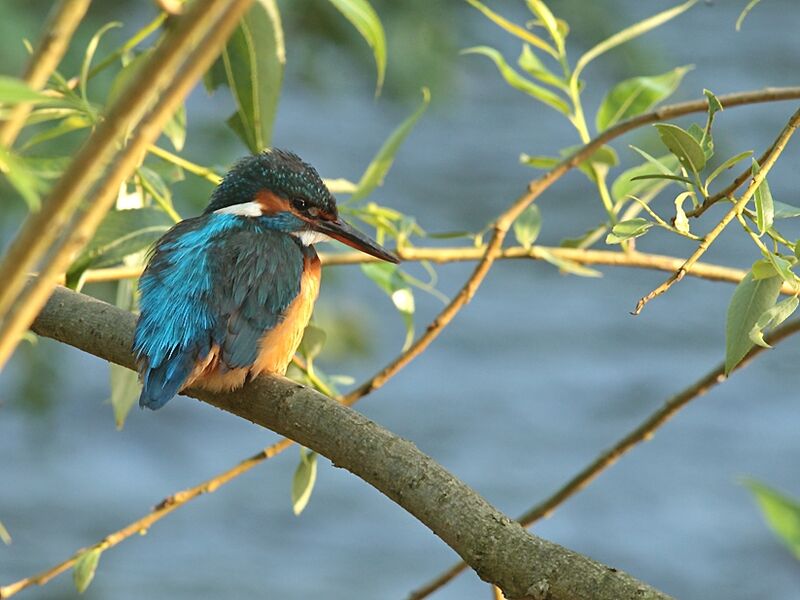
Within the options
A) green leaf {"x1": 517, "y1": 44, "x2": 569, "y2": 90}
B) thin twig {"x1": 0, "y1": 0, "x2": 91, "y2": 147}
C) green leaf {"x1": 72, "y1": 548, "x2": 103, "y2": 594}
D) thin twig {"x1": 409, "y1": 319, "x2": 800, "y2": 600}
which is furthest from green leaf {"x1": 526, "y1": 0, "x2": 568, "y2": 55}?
thin twig {"x1": 0, "y1": 0, "x2": 91, "y2": 147}

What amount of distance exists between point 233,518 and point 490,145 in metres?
2.85

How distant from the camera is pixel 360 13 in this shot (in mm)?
895

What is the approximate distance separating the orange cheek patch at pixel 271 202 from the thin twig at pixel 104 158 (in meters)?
1.01

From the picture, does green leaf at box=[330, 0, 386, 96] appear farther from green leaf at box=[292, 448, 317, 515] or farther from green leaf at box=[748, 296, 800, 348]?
green leaf at box=[292, 448, 317, 515]

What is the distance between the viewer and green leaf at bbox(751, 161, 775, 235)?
0.77m

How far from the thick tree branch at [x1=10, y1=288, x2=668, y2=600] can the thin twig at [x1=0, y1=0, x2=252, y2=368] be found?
39cm

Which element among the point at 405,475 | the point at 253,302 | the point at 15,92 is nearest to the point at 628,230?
the point at 405,475

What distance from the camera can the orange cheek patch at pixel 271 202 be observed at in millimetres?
1460

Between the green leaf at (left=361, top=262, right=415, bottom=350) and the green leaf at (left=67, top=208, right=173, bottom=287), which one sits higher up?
the green leaf at (left=361, top=262, right=415, bottom=350)

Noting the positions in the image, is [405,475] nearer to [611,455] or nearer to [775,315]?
[775,315]

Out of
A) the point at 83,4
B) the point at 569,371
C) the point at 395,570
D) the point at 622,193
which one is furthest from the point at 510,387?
the point at 83,4

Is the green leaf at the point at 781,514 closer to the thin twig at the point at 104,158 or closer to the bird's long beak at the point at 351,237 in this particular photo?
the thin twig at the point at 104,158

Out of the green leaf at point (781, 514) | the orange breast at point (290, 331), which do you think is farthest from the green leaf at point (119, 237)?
the green leaf at point (781, 514)

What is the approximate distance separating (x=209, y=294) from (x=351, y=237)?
0.18 metres
